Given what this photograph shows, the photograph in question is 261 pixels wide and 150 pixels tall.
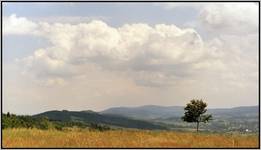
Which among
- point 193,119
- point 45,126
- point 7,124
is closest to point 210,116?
point 193,119

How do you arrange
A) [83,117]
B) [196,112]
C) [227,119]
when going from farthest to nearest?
[83,117] → [227,119] → [196,112]

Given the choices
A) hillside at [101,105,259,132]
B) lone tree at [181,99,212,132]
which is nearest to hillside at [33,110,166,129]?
hillside at [101,105,259,132]

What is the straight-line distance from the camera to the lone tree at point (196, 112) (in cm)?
3922

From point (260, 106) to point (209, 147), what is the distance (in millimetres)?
2465

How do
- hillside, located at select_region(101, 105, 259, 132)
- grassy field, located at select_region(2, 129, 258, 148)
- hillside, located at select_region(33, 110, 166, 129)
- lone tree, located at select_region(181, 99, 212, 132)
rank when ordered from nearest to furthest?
A: grassy field, located at select_region(2, 129, 258, 148)
hillside, located at select_region(101, 105, 259, 132)
hillside, located at select_region(33, 110, 166, 129)
lone tree, located at select_region(181, 99, 212, 132)

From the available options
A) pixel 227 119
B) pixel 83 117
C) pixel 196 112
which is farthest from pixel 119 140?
pixel 83 117

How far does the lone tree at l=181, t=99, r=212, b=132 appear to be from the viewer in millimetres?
39222

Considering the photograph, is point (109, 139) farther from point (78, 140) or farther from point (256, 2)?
point (256, 2)

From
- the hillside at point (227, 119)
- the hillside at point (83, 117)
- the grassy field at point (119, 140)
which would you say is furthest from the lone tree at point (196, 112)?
the grassy field at point (119, 140)

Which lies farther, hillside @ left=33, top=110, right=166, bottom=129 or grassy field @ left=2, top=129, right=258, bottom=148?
hillside @ left=33, top=110, right=166, bottom=129

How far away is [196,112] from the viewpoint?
42.2m

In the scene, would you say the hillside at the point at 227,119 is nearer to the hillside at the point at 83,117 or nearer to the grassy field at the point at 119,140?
the grassy field at the point at 119,140

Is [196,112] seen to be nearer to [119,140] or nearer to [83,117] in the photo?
[119,140]

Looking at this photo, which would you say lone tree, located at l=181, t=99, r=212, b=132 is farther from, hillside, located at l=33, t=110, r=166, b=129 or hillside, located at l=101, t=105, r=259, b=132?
hillside, located at l=33, t=110, r=166, b=129
